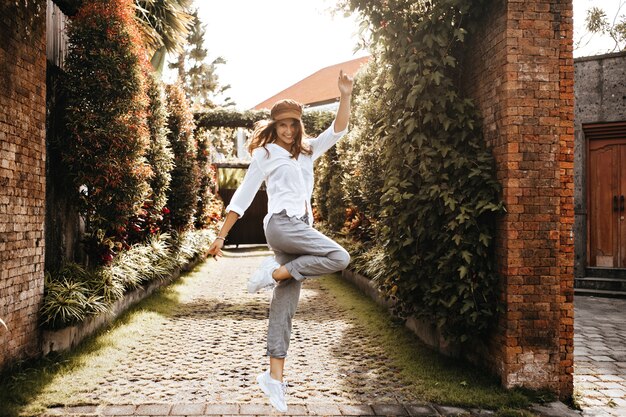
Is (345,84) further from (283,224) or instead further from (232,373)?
(232,373)

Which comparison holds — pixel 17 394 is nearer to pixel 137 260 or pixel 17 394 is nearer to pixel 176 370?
pixel 176 370

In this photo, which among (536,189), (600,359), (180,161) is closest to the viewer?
(536,189)

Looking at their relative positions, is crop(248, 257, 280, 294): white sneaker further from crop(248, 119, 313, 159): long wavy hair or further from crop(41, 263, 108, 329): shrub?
crop(41, 263, 108, 329): shrub

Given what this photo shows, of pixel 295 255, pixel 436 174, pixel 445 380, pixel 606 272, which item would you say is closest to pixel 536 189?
pixel 436 174

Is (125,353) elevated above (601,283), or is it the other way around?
(601,283)

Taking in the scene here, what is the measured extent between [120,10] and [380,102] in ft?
12.1

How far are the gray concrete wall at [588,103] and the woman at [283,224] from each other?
8.42 m

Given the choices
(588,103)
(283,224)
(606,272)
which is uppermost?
(588,103)

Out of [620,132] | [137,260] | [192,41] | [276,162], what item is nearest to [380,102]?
[276,162]

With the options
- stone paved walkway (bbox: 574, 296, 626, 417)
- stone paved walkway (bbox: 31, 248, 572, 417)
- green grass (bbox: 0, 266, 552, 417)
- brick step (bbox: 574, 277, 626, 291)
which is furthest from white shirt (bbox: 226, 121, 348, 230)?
brick step (bbox: 574, 277, 626, 291)

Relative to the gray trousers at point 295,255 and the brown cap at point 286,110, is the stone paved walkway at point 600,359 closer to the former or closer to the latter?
the gray trousers at point 295,255

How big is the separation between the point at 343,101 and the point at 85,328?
3.74 meters

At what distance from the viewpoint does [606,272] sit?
10633 millimetres

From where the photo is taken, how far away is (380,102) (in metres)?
5.79
